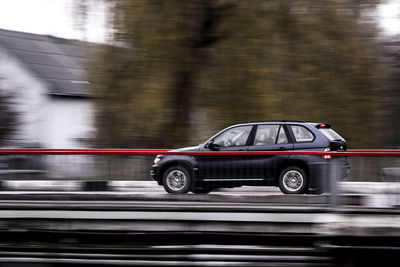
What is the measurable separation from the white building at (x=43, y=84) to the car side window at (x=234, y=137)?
10.6m

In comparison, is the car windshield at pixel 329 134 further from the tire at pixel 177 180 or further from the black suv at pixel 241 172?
the tire at pixel 177 180

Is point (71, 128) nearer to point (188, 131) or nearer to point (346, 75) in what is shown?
point (188, 131)

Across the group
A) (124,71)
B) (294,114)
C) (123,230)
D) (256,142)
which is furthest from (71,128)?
(123,230)

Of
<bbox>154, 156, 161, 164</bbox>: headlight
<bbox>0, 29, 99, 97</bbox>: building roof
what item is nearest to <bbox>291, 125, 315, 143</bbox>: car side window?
<bbox>154, 156, 161, 164</bbox>: headlight

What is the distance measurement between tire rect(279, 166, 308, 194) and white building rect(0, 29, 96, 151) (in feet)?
45.3

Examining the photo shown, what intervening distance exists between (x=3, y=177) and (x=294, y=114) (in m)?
7.08

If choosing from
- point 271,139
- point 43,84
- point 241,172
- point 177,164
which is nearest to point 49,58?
point 43,84

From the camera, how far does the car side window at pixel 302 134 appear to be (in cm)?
1134

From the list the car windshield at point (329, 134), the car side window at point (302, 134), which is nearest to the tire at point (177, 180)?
the car side window at point (302, 134)

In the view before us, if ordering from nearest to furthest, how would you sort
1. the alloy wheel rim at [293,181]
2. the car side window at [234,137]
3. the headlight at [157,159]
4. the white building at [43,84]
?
the alloy wheel rim at [293,181] < the headlight at [157,159] < the car side window at [234,137] < the white building at [43,84]

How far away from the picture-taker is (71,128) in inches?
1107

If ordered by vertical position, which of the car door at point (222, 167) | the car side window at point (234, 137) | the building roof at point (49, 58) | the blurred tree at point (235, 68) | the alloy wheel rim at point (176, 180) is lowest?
the alloy wheel rim at point (176, 180)

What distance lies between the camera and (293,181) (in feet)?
27.5

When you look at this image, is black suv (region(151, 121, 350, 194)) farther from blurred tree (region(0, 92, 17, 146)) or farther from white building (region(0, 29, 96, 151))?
white building (region(0, 29, 96, 151))
